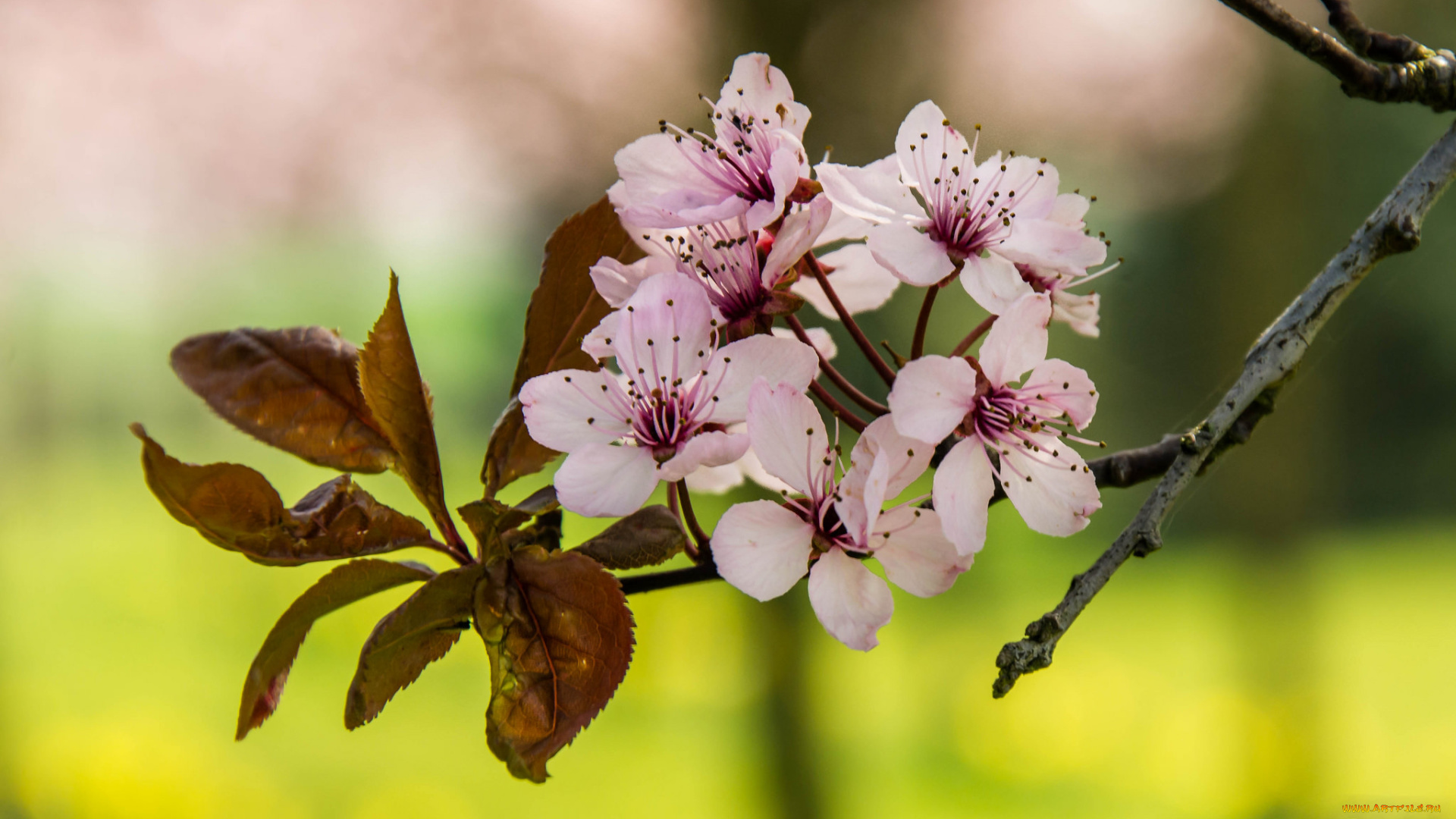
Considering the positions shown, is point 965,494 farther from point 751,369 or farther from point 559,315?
point 559,315

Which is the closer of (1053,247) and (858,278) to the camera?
(1053,247)

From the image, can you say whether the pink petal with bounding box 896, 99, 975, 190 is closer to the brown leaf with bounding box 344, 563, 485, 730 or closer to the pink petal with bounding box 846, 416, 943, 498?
the pink petal with bounding box 846, 416, 943, 498

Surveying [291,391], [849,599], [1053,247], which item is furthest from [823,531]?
[291,391]

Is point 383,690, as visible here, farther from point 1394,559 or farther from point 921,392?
point 1394,559

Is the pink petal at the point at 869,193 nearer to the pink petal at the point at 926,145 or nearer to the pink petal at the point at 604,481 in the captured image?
the pink petal at the point at 926,145

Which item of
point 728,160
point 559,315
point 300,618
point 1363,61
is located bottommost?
point 300,618

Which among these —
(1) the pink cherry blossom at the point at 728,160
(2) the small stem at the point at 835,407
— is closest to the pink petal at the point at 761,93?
(1) the pink cherry blossom at the point at 728,160

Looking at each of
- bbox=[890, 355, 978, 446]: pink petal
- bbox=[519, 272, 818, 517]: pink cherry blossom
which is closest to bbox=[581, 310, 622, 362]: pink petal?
bbox=[519, 272, 818, 517]: pink cherry blossom
